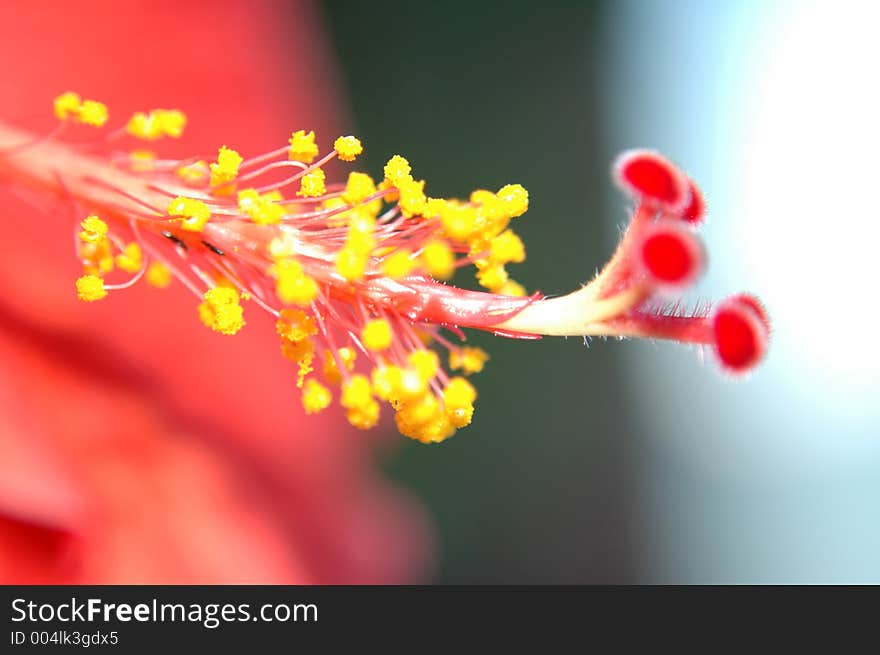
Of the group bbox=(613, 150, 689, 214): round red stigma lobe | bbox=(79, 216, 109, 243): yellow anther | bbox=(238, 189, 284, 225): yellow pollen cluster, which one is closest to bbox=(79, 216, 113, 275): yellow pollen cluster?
bbox=(79, 216, 109, 243): yellow anther

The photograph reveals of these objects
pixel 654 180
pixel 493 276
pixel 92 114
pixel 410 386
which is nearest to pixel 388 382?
pixel 410 386

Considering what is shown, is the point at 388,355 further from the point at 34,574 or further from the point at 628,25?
the point at 628,25

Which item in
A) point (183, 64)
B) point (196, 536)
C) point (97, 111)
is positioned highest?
point (183, 64)

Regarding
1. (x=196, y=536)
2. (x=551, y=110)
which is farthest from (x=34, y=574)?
(x=551, y=110)

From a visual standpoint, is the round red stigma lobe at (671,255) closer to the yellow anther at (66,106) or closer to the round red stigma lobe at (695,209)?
the round red stigma lobe at (695,209)

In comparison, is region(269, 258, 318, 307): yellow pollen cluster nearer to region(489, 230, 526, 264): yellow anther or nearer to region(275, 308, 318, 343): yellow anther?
region(275, 308, 318, 343): yellow anther
